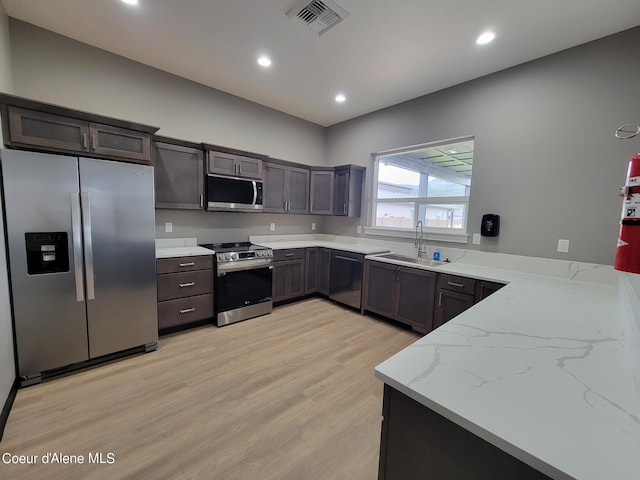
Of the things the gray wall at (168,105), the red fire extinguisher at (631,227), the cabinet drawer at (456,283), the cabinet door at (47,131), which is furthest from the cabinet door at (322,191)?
the red fire extinguisher at (631,227)

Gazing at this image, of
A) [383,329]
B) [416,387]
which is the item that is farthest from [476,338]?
[383,329]

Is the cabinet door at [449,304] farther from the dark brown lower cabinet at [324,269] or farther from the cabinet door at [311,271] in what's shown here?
the cabinet door at [311,271]

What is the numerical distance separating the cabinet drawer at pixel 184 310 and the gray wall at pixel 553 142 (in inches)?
128

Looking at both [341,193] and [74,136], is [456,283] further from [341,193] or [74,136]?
[74,136]

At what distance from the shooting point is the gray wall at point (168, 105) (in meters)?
2.51

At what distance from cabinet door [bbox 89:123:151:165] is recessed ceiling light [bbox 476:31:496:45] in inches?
125

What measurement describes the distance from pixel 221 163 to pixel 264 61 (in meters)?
1.25

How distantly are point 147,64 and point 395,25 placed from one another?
275 centimetres

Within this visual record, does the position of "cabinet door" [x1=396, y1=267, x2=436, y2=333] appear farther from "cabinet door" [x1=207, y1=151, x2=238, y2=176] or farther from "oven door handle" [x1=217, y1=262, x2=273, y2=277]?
"cabinet door" [x1=207, y1=151, x2=238, y2=176]

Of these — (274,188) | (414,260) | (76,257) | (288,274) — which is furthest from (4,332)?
(414,260)

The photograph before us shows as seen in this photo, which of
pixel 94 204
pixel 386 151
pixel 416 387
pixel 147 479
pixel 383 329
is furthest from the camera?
pixel 386 151

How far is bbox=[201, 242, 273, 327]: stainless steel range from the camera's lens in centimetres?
312

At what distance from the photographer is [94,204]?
2189 mm

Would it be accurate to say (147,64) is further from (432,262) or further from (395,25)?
(432,262)
